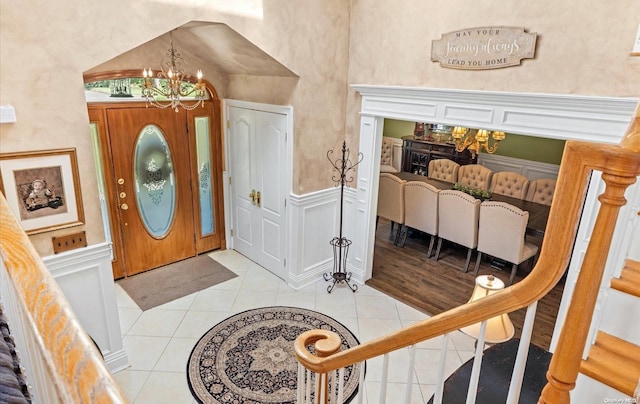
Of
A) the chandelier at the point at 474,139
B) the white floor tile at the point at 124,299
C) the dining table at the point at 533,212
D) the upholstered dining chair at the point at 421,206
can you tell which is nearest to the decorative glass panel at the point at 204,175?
the white floor tile at the point at 124,299

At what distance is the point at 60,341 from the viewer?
0.54 m

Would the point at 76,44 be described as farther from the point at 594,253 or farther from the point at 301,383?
the point at 594,253

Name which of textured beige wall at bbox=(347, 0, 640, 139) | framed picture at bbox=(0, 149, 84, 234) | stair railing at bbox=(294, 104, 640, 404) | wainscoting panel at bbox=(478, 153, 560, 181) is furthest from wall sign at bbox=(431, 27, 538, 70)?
wainscoting panel at bbox=(478, 153, 560, 181)

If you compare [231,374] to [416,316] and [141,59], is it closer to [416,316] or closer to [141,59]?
[416,316]

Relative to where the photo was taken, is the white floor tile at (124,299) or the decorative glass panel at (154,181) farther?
the decorative glass panel at (154,181)

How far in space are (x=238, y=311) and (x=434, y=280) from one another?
8.02 feet

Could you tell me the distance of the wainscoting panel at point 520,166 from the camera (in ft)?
21.9

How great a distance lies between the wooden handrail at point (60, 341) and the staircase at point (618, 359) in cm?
122

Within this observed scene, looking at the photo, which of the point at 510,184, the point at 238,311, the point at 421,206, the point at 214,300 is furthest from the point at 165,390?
the point at 510,184

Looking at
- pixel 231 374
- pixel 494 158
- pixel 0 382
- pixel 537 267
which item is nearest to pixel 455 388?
pixel 537 267

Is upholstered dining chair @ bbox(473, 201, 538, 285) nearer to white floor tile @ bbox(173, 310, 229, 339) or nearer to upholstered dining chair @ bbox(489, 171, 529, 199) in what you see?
upholstered dining chair @ bbox(489, 171, 529, 199)

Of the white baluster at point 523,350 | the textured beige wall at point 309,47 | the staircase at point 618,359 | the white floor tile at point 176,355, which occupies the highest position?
the textured beige wall at point 309,47

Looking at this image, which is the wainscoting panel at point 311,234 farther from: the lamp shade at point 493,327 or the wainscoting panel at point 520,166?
the wainscoting panel at point 520,166

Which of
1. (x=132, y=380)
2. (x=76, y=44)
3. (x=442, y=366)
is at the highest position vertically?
(x=76, y=44)
